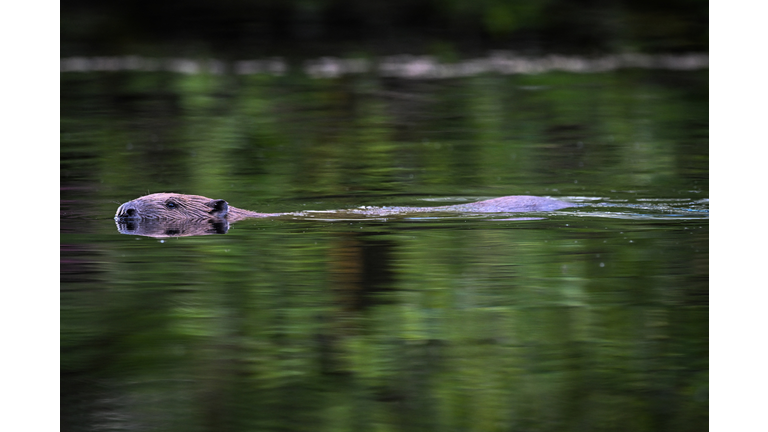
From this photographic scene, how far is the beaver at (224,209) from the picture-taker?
5316 mm

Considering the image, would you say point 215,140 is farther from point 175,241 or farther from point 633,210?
point 633,210

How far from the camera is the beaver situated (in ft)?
17.4

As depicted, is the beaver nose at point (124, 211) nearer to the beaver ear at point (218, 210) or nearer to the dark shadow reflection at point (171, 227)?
the dark shadow reflection at point (171, 227)

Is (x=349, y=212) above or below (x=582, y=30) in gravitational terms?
below

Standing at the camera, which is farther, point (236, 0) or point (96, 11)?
point (236, 0)

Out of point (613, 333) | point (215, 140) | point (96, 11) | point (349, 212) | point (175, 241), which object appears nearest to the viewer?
point (613, 333)

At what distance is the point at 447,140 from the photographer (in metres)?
8.17

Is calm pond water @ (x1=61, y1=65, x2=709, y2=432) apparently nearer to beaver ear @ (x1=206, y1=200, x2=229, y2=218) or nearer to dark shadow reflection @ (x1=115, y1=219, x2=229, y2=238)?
dark shadow reflection @ (x1=115, y1=219, x2=229, y2=238)

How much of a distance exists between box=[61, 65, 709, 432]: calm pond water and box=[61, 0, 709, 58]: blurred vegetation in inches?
162

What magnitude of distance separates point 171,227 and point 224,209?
1.32 feet

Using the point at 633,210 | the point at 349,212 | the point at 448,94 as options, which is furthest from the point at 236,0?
the point at 633,210

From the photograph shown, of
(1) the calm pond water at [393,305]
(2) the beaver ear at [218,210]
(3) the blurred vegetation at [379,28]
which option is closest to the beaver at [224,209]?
(2) the beaver ear at [218,210]

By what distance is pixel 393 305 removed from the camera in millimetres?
4008
